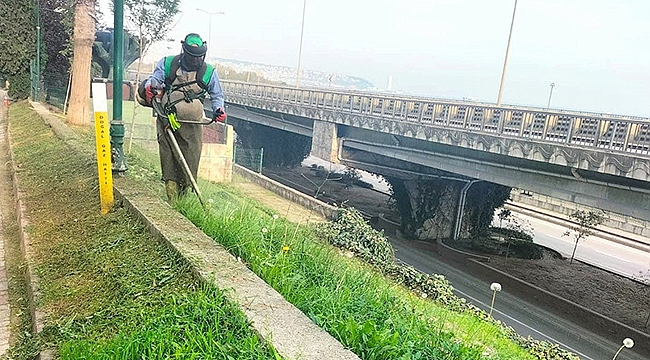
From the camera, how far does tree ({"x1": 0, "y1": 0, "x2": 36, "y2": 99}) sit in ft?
74.9

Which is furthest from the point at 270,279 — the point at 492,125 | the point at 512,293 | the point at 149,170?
the point at 512,293

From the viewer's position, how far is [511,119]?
1700cm

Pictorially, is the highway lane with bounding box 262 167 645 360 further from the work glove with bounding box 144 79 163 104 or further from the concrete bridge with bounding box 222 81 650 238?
the work glove with bounding box 144 79 163 104

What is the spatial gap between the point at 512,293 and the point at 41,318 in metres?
19.6

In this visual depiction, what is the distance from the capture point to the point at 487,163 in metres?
18.9

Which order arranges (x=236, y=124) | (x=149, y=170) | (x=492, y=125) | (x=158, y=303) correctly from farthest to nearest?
(x=236, y=124), (x=492, y=125), (x=149, y=170), (x=158, y=303)

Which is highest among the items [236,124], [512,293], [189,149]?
[189,149]

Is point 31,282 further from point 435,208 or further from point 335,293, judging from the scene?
point 435,208

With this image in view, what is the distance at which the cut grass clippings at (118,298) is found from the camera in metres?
2.76

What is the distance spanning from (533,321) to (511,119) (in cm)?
682

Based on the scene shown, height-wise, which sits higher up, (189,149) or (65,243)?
(189,149)

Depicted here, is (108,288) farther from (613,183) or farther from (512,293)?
(512,293)

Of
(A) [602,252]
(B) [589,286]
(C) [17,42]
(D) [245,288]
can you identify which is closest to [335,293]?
(D) [245,288]

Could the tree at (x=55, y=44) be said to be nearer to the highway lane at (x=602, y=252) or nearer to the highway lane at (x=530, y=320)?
the highway lane at (x=530, y=320)
